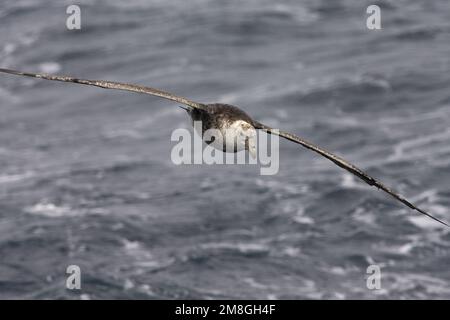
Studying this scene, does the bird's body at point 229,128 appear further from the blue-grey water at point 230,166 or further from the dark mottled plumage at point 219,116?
the blue-grey water at point 230,166

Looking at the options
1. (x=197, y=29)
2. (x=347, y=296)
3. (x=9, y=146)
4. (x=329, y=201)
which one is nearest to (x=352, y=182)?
(x=329, y=201)

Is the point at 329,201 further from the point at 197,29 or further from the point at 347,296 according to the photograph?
the point at 197,29

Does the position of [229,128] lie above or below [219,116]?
below

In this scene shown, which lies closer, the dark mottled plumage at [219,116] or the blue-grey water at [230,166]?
the dark mottled plumage at [219,116]

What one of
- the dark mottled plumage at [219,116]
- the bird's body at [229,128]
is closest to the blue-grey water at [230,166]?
the bird's body at [229,128]

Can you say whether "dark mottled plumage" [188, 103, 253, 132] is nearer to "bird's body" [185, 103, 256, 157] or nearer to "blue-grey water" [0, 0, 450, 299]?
"bird's body" [185, 103, 256, 157]

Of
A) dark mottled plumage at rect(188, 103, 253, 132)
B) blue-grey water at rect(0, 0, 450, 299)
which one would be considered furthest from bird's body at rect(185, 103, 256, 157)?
blue-grey water at rect(0, 0, 450, 299)

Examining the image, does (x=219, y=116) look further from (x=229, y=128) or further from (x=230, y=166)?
(x=230, y=166)

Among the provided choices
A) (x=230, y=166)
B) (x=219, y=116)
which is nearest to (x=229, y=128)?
(x=219, y=116)
